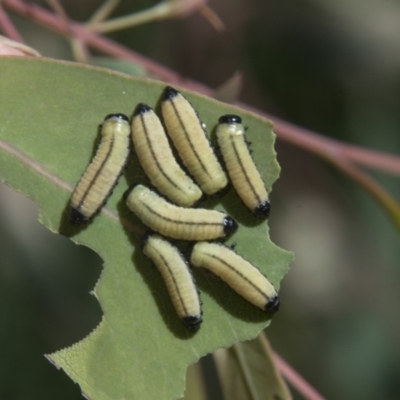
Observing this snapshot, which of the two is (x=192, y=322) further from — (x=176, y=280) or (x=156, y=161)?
(x=156, y=161)

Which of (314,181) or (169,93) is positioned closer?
(169,93)

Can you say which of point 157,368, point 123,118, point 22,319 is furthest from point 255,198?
point 22,319

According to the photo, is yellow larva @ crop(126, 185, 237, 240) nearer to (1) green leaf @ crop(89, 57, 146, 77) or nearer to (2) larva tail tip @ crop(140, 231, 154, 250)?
(2) larva tail tip @ crop(140, 231, 154, 250)

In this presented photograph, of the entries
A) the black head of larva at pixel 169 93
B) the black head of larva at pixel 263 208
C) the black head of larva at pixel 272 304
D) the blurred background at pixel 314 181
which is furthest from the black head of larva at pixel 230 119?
the blurred background at pixel 314 181

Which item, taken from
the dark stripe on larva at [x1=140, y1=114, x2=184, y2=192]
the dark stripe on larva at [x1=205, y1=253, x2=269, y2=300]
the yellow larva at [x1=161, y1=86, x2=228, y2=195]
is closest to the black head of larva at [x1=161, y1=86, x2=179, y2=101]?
the yellow larva at [x1=161, y1=86, x2=228, y2=195]

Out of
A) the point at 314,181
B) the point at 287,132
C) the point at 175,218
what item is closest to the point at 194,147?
the point at 175,218

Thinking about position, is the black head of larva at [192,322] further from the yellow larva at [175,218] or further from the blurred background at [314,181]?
the blurred background at [314,181]
